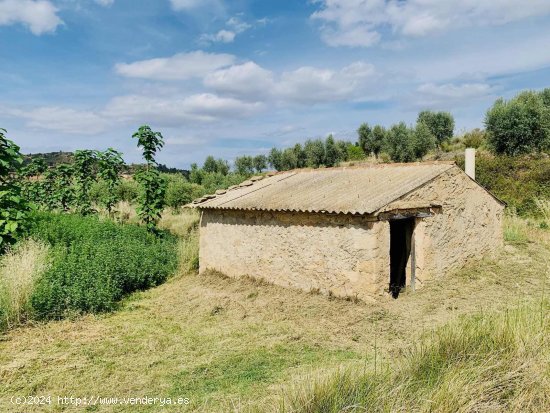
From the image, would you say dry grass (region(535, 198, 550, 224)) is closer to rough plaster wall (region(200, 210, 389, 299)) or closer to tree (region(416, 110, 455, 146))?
rough plaster wall (region(200, 210, 389, 299))

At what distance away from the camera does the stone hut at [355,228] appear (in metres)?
8.45

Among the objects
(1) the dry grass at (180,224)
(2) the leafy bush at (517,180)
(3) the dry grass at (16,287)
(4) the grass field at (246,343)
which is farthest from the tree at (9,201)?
(2) the leafy bush at (517,180)

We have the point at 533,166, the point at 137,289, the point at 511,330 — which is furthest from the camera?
the point at 533,166

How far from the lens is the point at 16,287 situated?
774 cm

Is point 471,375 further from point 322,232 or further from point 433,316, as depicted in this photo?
point 322,232

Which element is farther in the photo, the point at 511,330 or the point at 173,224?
the point at 173,224

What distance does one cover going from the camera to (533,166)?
22734mm

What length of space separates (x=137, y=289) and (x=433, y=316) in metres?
6.82

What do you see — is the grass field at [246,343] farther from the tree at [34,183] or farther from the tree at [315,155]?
the tree at [315,155]

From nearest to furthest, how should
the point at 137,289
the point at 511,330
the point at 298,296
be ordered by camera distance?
the point at 511,330 → the point at 298,296 → the point at 137,289

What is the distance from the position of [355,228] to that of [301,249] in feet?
5.01

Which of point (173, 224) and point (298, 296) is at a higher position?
point (173, 224)

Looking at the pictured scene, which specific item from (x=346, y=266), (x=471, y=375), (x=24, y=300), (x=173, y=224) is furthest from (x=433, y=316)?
(x=173, y=224)

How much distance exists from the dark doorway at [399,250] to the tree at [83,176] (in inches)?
476
